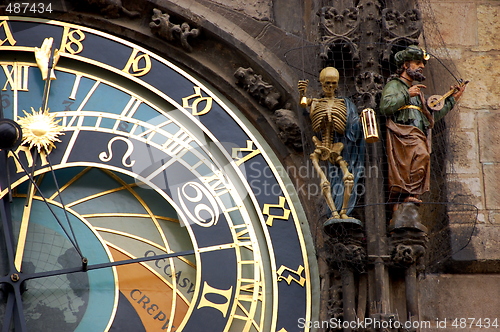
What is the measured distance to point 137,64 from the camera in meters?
7.51

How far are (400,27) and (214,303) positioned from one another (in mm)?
1736

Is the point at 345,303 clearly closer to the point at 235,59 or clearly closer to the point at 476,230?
the point at 476,230

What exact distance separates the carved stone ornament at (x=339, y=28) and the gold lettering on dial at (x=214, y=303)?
4.37 ft

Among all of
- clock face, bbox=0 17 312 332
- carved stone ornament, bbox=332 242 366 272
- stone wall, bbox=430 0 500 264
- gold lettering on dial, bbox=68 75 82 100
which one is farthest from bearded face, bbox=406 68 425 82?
gold lettering on dial, bbox=68 75 82 100

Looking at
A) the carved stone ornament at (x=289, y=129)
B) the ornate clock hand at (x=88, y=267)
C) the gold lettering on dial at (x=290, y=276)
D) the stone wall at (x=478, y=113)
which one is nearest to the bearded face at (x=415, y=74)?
the stone wall at (x=478, y=113)

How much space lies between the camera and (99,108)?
7.35 meters

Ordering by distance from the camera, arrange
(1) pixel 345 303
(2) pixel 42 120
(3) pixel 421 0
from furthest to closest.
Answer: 1. (3) pixel 421 0
2. (2) pixel 42 120
3. (1) pixel 345 303

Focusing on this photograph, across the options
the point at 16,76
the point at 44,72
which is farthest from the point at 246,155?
the point at 16,76

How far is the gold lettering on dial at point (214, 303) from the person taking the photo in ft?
22.4

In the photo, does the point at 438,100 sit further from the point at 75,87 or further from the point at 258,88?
the point at 75,87

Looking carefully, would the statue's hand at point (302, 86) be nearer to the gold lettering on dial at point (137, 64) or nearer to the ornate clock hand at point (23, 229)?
the gold lettering on dial at point (137, 64)

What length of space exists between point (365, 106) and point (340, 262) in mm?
830

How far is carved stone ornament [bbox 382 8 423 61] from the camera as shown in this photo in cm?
730

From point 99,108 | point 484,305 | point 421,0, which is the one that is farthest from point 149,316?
point 421,0
